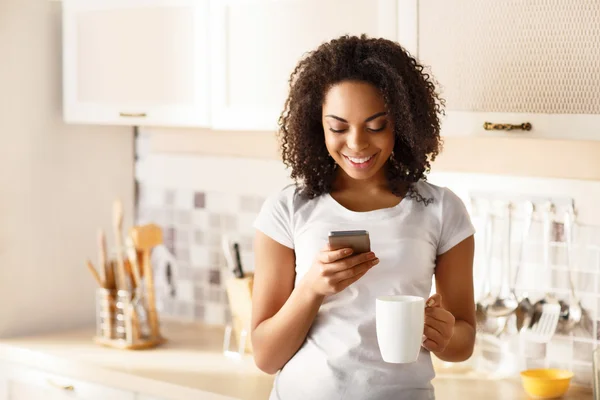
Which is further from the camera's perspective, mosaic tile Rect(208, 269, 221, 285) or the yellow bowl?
mosaic tile Rect(208, 269, 221, 285)

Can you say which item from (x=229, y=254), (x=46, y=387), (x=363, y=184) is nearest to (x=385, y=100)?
(x=363, y=184)

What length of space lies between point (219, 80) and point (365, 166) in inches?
35.7

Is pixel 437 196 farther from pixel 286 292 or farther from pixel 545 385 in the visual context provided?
pixel 545 385

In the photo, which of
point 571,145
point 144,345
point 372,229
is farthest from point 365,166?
point 144,345

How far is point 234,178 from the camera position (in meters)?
2.82

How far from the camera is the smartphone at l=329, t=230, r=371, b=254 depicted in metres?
1.45

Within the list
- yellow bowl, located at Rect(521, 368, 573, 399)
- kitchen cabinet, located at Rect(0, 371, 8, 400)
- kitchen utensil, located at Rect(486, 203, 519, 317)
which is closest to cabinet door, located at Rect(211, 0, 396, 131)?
kitchen utensil, located at Rect(486, 203, 519, 317)

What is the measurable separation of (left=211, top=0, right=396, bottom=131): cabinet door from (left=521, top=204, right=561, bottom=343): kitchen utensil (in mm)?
619

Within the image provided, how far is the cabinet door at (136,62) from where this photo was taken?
2459 millimetres

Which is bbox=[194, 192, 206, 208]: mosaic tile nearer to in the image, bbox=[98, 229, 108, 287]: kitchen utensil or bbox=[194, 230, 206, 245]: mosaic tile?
bbox=[194, 230, 206, 245]: mosaic tile

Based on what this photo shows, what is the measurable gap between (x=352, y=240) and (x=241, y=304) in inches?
45.6

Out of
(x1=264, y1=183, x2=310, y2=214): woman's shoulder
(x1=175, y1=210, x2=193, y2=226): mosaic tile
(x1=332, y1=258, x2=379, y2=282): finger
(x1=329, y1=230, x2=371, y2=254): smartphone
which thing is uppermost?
(x1=264, y1=183, x2=310, y2=214): woman's shoulder

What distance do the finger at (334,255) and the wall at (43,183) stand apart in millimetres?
1514

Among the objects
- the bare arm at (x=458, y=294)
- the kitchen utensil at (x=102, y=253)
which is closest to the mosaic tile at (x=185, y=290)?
the kitchen utensil at (x=102, y=253)
